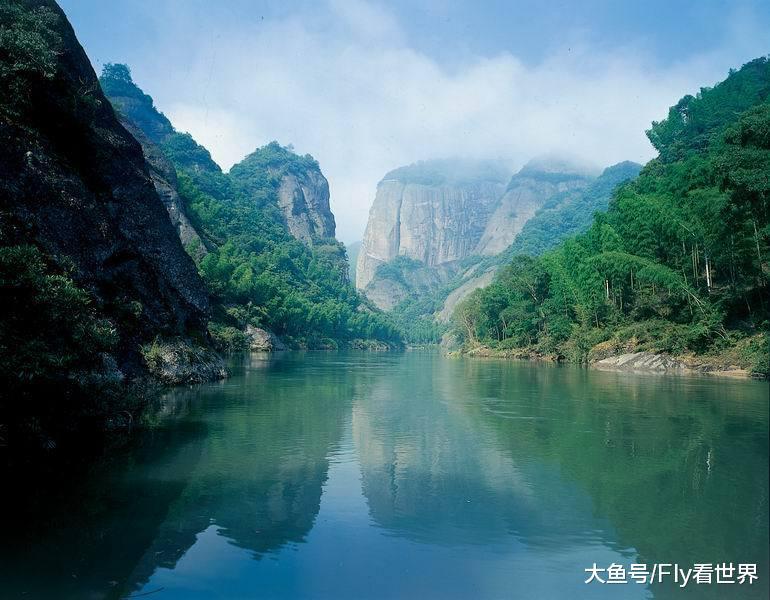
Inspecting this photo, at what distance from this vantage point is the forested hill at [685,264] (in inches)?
1112

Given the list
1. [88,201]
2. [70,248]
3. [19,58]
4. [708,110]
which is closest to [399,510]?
[70,248]

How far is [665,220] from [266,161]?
16081cm

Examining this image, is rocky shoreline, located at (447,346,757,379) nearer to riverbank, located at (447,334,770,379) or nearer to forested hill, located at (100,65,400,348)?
riverbank, located at (447,334,770,379)

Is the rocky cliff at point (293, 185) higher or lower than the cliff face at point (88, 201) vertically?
higher

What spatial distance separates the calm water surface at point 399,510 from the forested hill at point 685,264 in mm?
15637

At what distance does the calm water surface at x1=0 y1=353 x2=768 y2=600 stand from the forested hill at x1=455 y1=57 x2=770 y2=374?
15.6 metres

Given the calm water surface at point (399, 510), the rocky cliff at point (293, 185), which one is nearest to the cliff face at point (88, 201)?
the calm water surface at point (399, 510)

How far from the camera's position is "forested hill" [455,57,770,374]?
28.2m

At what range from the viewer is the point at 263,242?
111 m

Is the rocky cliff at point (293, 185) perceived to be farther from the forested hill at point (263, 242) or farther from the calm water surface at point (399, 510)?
the calm water surface at point (399, 510)

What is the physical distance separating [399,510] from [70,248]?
1377 centimetres

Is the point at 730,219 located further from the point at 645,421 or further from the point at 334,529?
the point at 334,529

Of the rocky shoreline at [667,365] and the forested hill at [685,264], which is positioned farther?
the rocky shoreline at [667,365]

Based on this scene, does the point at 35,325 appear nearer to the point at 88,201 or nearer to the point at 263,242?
the point at 88,201
